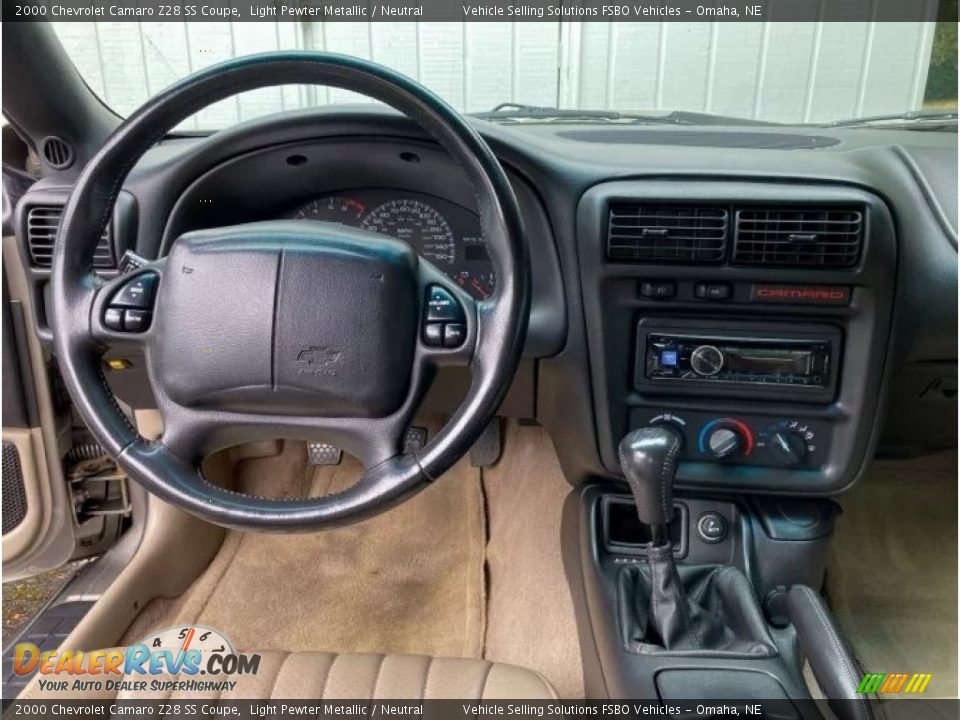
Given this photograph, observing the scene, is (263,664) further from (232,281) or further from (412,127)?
(412,127)

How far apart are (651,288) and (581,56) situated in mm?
735

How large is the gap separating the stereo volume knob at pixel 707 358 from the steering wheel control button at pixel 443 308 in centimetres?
47

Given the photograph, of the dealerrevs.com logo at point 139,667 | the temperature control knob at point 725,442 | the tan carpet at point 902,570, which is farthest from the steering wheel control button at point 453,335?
the tan carpet at point 902,570

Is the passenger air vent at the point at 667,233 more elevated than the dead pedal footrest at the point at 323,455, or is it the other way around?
the passenger air vent at the point at 667,233

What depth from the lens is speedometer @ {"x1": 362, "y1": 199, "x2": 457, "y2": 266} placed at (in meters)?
1.33

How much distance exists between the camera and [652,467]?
1121mm

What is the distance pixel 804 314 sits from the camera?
3.80ft

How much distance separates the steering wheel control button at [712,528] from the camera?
53.3 inches

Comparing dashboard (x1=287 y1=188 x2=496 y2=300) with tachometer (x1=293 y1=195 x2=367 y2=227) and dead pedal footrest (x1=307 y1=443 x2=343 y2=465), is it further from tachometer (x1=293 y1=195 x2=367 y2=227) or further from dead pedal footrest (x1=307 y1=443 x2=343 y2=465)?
dead pedal footrest (x1=307 y1=443 x2=343 y2=465)

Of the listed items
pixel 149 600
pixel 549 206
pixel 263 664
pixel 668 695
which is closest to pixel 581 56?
pixel 549 206

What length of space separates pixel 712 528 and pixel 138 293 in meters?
1.05

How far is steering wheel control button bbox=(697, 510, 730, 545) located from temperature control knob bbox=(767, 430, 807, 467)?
0.61ft

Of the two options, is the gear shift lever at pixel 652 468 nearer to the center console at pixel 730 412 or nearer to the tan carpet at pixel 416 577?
the center console at pixel 730 412

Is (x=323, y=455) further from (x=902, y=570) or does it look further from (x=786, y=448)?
(x=902, y=570)
